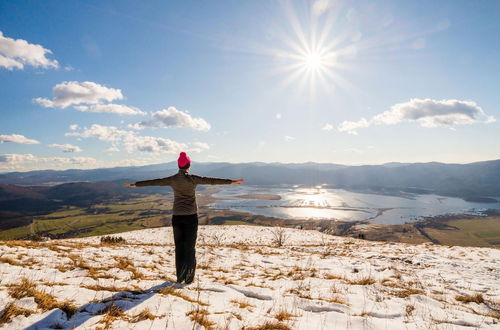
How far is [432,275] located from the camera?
820 centimetres

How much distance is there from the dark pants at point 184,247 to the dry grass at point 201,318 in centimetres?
227

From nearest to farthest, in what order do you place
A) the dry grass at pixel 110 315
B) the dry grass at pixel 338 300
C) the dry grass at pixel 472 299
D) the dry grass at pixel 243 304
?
the dry grass at pixel 110 315
the dry grass at pixel 243 304
the dry grass at pixel 338 300
the dry grass at pixel 472 299

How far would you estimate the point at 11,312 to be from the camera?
3.20 m

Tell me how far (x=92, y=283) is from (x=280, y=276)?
5.22m

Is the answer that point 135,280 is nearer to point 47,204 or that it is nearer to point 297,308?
point 297,308

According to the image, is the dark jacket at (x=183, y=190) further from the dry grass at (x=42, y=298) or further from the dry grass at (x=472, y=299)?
the dry grass at (x=472, y=299)

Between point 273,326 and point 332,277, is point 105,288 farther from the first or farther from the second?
point 332,277

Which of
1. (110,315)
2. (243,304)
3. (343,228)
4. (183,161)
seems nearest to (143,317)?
(110,315)

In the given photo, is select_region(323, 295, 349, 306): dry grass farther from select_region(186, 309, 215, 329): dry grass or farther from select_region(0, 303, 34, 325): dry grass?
select_region(0, 303, 34, 325): dry grass

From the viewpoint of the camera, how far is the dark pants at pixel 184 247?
20.4 feet

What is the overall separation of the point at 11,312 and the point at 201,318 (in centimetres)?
260

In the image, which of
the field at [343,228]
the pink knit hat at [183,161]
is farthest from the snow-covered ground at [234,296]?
the field at [343,228]

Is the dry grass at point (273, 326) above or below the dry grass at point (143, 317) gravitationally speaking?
below

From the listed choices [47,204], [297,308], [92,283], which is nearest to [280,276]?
[297,308]
